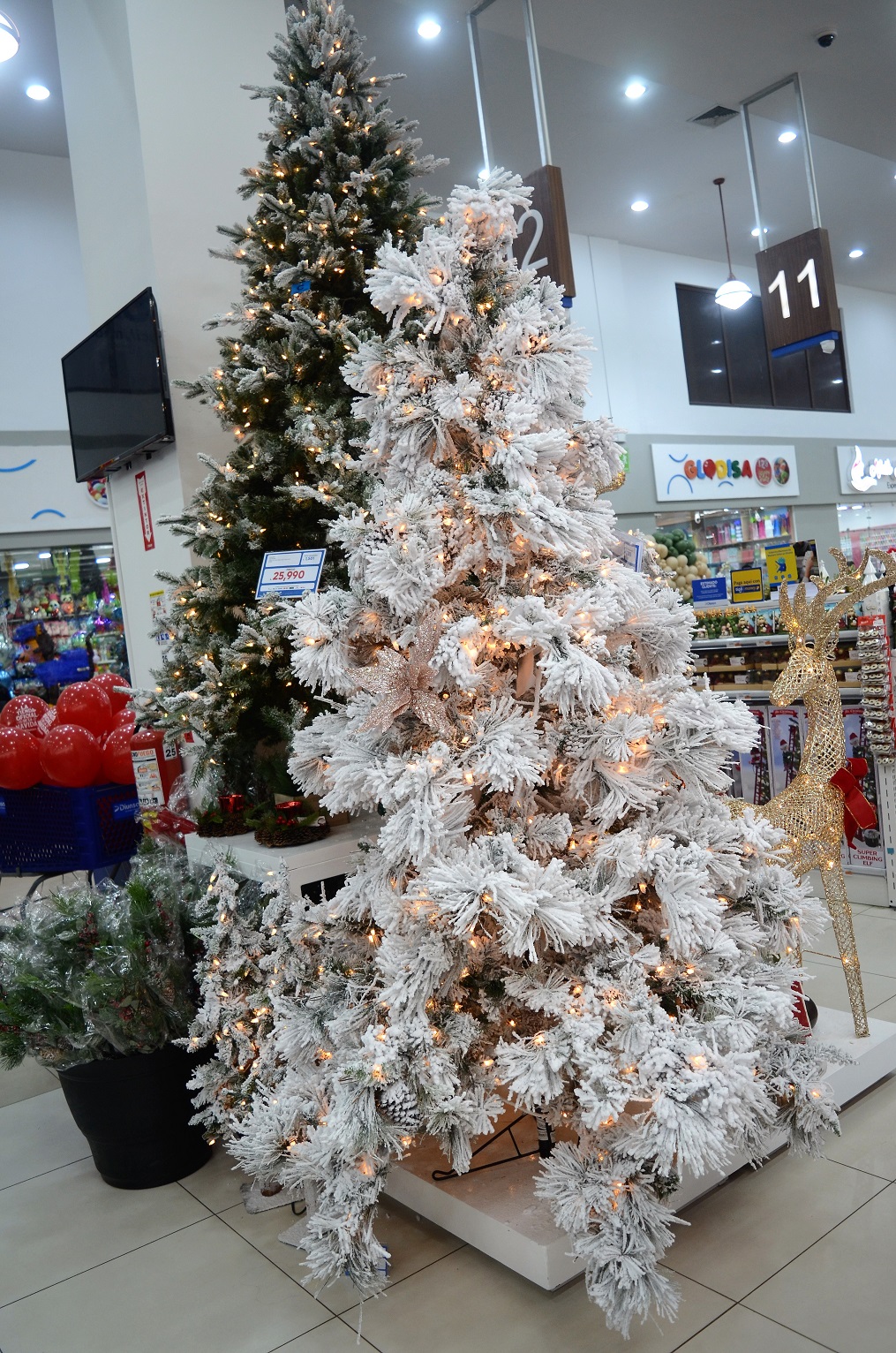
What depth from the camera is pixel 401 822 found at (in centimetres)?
170

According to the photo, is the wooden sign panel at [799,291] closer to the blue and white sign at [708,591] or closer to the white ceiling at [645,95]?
the white ceiling at [645,95]

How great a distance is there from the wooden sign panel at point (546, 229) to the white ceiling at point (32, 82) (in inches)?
112

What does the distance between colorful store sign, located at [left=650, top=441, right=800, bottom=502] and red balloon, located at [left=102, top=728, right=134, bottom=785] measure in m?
7.95

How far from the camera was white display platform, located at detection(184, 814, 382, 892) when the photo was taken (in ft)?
8.11

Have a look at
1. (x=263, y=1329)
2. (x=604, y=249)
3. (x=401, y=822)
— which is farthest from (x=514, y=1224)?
(x=604, y=249)

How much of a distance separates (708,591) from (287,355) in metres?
4.01

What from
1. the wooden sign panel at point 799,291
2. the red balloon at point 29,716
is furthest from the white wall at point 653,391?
the red balloon at point 29,716

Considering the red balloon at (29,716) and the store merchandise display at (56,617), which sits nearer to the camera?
the red balloon at (29,716)

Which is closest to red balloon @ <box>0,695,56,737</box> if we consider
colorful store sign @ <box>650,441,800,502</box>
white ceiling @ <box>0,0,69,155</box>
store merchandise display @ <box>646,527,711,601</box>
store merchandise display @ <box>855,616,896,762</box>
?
store merchandise display @ <box>855,616,896,762</box>

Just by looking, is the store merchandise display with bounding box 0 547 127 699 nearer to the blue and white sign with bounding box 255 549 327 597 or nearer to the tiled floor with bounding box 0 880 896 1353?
the blue and white sign with bounding box 255 549 327 597

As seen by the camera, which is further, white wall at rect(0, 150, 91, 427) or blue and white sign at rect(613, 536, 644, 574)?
white wall at rect(0, 150, 91, 427)

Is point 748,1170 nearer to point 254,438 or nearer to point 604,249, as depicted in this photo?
point 254,438

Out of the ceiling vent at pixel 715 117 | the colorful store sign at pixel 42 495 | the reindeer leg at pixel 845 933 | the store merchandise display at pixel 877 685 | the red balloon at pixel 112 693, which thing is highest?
the ceiling vent at pixel 715 117

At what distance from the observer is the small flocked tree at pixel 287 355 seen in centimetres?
276
